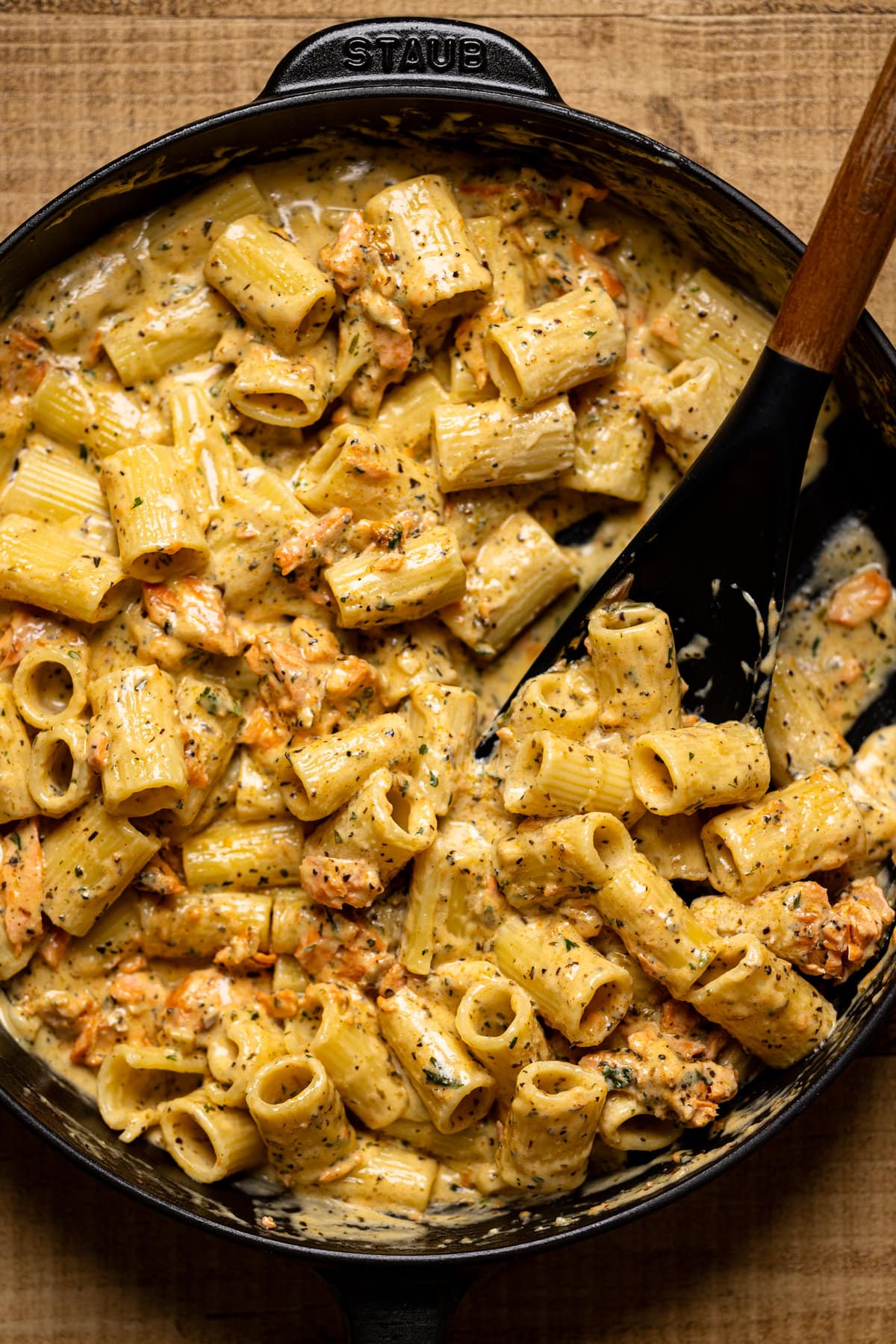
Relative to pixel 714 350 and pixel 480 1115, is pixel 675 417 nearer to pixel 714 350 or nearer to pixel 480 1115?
pixel 714 350

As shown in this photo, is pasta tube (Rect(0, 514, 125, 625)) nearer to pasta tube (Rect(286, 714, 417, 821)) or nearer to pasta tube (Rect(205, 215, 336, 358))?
pasta tube (Rect(286, 714, 417, 821))

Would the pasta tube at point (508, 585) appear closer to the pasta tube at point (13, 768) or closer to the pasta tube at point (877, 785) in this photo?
the pasta tube at point (877, 785)

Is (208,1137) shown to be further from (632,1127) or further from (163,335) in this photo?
(163,335)

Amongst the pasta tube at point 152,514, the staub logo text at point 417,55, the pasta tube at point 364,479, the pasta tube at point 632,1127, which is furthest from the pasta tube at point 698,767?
the staub logo text at point 417,55

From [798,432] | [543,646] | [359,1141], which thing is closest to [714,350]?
[798,432]

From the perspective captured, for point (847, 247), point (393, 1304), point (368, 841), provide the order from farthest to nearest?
point (368, 841)
point (393, 1304)
point (847, 247)

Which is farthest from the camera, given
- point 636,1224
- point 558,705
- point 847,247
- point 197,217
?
point 636,1224

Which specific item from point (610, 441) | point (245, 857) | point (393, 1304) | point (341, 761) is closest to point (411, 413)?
point (610, 441)
